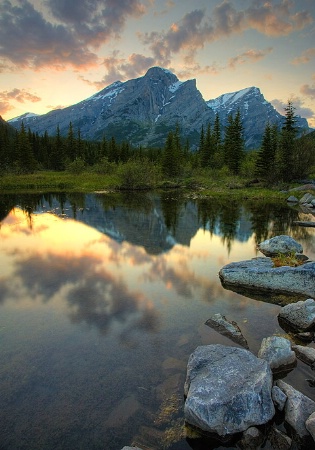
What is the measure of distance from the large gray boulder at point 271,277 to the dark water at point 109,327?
35.2 inches

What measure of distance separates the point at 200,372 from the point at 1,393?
206 inches

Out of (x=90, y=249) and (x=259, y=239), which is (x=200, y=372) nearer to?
(x=90, y=249)

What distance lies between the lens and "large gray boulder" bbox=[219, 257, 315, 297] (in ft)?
45.0

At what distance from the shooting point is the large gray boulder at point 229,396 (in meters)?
6.34

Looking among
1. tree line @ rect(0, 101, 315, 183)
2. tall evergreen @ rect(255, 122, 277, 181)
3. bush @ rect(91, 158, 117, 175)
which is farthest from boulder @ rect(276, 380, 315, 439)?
bush @ rect(91, 158, 117, 175)

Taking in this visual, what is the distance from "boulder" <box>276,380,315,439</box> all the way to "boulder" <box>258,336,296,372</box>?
4.67 feet

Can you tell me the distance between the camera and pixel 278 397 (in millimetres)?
6996

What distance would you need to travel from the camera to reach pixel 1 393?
772 centimetres

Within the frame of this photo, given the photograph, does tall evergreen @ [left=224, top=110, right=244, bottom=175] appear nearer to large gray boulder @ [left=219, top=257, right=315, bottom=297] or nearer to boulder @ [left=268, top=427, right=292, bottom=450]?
large gray boulder @ [left=219, top=257, right=315, bottom=297]

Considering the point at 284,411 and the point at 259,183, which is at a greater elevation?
the point at 259,183

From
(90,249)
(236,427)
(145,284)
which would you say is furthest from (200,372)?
(90,249)

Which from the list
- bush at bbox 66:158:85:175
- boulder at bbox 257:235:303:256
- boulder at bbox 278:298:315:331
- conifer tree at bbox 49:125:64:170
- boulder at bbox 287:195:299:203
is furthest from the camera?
conifer tree at bbox 49:125:64:170

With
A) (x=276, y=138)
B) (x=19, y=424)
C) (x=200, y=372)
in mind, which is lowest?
(x=19, y=424)

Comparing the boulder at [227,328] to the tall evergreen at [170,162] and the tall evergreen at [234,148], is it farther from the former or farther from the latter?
the tall evergreen at [170,162]
